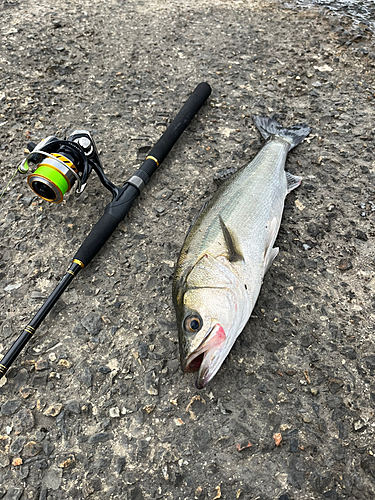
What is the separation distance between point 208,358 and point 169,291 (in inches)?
30.0

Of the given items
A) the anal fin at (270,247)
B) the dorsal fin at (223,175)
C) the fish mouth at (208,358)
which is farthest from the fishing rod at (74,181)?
the anal fin at (270,247)

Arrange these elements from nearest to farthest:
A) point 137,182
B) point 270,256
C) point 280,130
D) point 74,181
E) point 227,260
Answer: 1. point 227,260
2. point 270,256
3. point 74,181
4. point 137,182
5. point 280,130

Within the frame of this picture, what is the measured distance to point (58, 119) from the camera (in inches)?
169

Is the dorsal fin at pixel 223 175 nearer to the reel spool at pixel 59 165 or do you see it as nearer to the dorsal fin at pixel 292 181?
the dorsal fin at pixel 292 181

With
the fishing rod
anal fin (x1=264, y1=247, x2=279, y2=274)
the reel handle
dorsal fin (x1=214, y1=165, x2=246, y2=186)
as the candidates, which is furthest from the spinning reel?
anal fin (x1=264, y1=247, x2=279, y2=274)

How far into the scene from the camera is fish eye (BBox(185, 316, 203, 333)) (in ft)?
7.93

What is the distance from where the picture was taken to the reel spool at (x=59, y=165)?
294 centimetres

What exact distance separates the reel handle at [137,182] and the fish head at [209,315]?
0.91m

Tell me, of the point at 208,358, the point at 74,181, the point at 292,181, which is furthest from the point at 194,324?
the point at 292,181

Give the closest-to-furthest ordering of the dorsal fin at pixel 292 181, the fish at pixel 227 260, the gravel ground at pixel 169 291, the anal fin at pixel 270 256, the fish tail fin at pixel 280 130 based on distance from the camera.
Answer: the gravel ground at pixel 169 291
the fish at pixel 227 260
the anal fin at pixel 270 256
the dorsal fin at pixel 292 181
the fish tail fin at pixel 280 130

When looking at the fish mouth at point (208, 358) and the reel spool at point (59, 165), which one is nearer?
the fish mouth at point (208, 358)

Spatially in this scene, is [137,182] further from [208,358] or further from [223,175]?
[208,358]

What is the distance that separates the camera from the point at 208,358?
2.35m

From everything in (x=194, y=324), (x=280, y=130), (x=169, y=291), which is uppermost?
(x=280, y=130)
